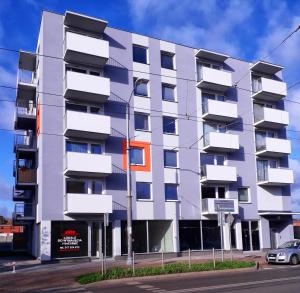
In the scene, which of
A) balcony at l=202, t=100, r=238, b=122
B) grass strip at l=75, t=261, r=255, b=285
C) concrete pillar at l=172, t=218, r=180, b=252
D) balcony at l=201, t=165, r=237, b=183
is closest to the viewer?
grass strip at l=75, t=261, r=255, b=285

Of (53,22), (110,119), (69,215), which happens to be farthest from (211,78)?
(69,215)

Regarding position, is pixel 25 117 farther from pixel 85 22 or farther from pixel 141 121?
pixel 141 121

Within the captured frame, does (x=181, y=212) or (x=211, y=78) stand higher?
(x=211, y=78)

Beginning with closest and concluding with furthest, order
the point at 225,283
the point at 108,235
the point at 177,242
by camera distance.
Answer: the point at 225,283 < the point at 108,235 < the point at 177,242

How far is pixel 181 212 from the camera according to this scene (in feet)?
108

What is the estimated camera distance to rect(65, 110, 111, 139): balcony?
28.9 meters

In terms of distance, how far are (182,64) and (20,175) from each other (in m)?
15.0

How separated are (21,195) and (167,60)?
16.8 metres

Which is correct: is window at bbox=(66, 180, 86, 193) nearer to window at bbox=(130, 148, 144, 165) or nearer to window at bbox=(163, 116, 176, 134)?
window at bbox=(130, 148, 144, 165)

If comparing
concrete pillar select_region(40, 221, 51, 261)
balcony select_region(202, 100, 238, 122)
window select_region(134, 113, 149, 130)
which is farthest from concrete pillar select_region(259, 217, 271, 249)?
concrete pillar select_region(40, 221, 51, 261)

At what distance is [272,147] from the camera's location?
36938 millimetres

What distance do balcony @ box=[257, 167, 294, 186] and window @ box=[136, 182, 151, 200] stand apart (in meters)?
10.2

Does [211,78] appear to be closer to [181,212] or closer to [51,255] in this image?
[181,212]

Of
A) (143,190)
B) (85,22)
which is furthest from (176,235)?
(85,22)
